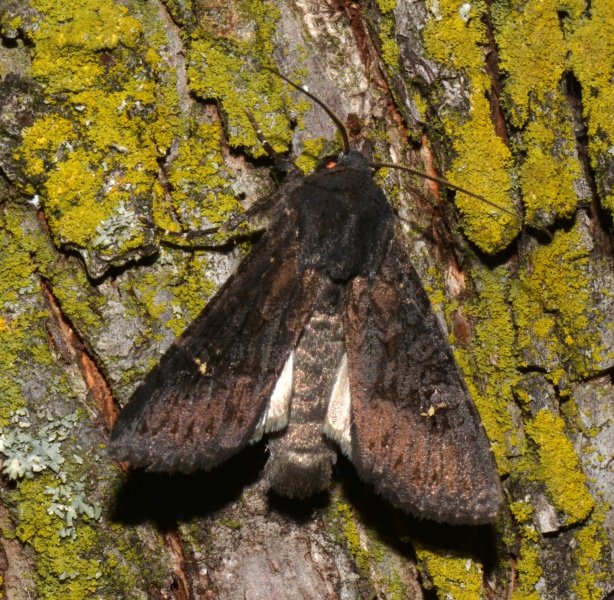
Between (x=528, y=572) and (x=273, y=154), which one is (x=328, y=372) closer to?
(x=273, y=154)

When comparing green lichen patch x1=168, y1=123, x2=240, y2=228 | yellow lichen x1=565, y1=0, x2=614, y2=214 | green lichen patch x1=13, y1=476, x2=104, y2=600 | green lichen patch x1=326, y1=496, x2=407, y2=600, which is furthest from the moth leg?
green lichen patch x1=13, y1=476, x2=104, y2=600

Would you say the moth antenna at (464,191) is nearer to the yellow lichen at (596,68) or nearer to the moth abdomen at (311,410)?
the yellow lichen at (596,68)

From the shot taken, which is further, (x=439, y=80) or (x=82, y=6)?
(x=439, y=80)

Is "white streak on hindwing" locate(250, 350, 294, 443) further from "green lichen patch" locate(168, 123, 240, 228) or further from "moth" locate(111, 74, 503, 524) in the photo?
"green lichen patch" locate(168, 123, 240, 228)

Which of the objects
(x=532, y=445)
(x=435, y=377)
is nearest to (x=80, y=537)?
(x=435, y=377)

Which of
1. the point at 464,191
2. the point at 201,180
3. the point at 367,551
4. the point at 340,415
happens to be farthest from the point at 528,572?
the point at 201,180

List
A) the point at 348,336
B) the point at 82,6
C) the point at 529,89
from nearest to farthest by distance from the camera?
the point at 82,6 → the point at 529,89 → the point at 348,336

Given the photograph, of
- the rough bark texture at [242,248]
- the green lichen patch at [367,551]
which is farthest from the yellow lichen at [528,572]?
the green lichen patch at [367,551]

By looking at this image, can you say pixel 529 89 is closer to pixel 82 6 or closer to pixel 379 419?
pixel 379 419
